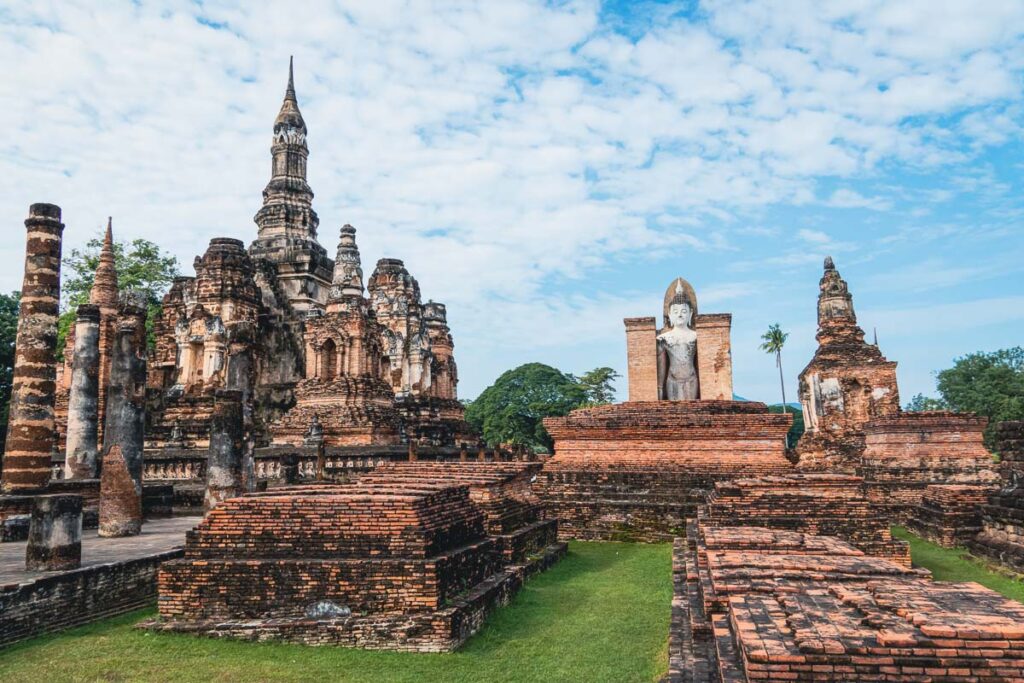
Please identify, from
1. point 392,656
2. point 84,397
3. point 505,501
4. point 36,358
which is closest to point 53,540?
point 392,656

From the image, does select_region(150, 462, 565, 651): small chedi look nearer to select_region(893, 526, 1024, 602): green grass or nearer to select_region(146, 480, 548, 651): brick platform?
select_region(146, 480, 548, 651): brick platform

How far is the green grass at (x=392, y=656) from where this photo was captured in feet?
18.9

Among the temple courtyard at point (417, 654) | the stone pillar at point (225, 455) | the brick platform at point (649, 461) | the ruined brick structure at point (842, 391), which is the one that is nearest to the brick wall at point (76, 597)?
the temple courtyard at point (417, 654)

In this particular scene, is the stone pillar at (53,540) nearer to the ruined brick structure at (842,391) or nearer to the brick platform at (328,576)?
the brick platform at (328,576)

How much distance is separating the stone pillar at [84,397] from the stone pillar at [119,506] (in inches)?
169

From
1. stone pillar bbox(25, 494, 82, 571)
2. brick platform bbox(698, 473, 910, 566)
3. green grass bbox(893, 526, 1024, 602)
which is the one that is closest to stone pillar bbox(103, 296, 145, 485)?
stone pillar bbox(25, 494, 82, 571)

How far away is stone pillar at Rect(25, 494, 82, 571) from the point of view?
27.0 ft

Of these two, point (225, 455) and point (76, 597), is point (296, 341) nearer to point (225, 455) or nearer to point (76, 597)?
point (225, 455)

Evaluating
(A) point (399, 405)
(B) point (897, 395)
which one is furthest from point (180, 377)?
(B) point (897, 395)

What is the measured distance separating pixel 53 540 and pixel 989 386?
57908 mm

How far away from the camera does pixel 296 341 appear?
31.4 meters

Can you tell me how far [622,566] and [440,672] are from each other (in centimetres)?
523

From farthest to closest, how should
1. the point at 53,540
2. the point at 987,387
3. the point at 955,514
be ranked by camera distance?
1. the point at 987,387
2. the point at 955,514
3. the point at 53,540

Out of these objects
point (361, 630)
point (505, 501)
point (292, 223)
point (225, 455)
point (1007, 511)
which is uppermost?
point (292, 223)
